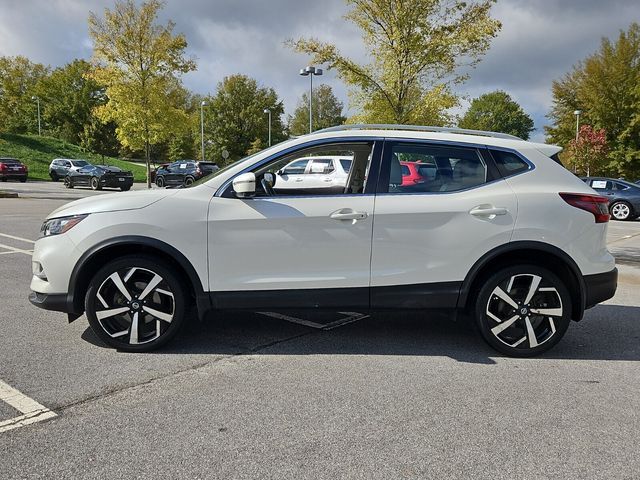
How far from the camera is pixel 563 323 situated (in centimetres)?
415

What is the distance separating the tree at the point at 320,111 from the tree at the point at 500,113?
25082 millimetres

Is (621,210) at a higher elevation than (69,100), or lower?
lower

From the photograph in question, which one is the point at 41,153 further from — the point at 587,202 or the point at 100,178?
the point at 587,202

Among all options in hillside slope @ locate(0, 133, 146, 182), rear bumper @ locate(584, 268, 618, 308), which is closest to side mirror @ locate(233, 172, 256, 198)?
rear bumper @ locate(584, 268, 618, 308)

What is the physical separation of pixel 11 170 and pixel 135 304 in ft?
116

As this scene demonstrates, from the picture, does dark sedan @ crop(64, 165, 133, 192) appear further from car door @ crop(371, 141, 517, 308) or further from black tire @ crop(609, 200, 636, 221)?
car door @ crop(371, 141, 517, 308)

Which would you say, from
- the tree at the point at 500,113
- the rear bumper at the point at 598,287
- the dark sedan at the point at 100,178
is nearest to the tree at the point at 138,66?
the dark sedan at the point at 100,178

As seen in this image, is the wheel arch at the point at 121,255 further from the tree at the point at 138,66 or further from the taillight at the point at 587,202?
the tree at the point at 138,66

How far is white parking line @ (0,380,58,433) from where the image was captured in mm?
2953

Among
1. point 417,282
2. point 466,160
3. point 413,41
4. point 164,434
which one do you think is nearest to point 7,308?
point 164,434

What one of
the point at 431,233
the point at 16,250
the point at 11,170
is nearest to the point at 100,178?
the point at 11,170

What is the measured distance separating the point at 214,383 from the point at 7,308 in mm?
3043

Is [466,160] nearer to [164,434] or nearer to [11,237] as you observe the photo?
[164,434]

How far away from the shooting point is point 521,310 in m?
4.14
